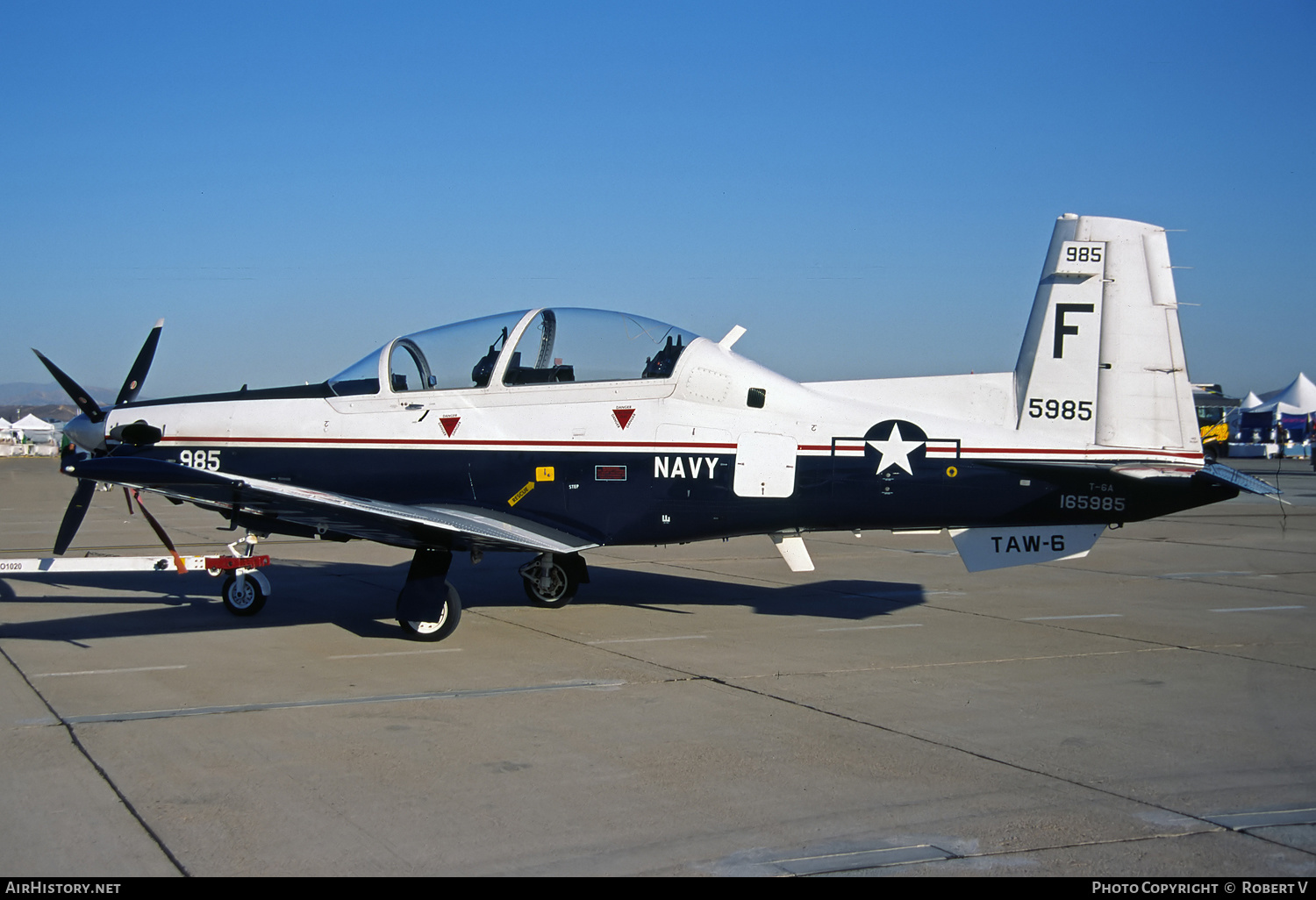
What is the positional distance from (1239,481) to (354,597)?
8.69m

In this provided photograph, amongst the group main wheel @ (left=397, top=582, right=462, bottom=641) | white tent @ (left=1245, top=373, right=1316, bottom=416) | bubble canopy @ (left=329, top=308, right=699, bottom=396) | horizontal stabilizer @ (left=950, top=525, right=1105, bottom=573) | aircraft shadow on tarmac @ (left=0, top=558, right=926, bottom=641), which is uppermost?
white tent @ (left=1245, top=373, right=1316, bottom=416)

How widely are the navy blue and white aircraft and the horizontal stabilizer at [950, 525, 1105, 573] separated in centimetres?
2

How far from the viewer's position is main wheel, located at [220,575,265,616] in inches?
401

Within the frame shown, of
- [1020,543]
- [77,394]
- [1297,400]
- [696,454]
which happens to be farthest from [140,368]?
[1297,400]

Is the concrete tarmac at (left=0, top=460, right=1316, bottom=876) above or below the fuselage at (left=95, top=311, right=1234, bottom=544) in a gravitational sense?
below

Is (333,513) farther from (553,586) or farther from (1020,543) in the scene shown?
(1020,543)

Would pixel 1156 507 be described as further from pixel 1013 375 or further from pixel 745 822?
pixel 745 822

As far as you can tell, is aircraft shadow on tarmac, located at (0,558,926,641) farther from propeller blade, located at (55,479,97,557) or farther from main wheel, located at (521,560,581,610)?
propeller blade, located at (55,479,97,557)

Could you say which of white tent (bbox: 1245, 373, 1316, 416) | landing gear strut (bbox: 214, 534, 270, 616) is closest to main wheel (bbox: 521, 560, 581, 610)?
landing gear strut (bbox: 214, 534, 270, 616)

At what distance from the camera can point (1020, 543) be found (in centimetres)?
930

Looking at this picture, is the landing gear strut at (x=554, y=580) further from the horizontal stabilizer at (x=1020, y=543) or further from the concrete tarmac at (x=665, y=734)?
the horizontal stabilizer at (x=1020, y=543)

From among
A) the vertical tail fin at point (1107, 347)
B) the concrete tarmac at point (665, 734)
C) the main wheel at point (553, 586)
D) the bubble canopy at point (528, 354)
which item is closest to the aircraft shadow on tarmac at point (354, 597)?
the concrete tarmac at point (665, 734)

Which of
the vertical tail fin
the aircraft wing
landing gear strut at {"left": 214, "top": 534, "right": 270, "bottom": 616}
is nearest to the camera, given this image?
the aircraft wing

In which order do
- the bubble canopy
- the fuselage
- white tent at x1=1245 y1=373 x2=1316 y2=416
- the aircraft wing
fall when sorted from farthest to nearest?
white tent at x1=1245 y1=373 x2=1316 y2=416
the bubble canopy
the fuselage
the aircraft wing
